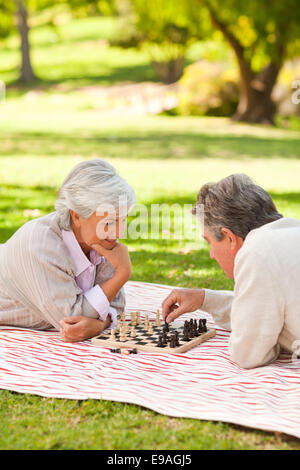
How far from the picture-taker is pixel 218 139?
22016 mm

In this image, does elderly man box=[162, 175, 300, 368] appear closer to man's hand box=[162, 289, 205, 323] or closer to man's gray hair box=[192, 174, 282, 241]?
man's gray hair box=[192, 174, 282, 241]

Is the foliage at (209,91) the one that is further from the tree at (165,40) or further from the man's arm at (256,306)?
the man's arm at (256,306)

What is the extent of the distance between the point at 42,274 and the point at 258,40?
72.1ft

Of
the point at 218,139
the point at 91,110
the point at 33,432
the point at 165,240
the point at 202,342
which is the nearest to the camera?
the point at 33,432

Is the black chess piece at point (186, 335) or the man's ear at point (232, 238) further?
the black chess piece at point (186, 335)

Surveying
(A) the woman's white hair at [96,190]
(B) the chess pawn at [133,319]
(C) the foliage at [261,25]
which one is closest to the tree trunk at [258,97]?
(C) the foliage at [261,25]

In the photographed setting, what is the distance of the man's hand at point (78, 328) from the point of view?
16.2ft

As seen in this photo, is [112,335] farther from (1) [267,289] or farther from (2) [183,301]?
(1) [267,289]

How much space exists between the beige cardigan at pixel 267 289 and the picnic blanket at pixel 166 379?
27cm

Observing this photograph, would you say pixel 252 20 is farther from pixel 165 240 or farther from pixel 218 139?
pixel 165 240

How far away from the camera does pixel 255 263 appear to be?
4.15 metres

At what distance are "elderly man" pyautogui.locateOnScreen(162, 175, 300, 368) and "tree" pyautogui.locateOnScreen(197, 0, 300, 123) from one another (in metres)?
21.0
